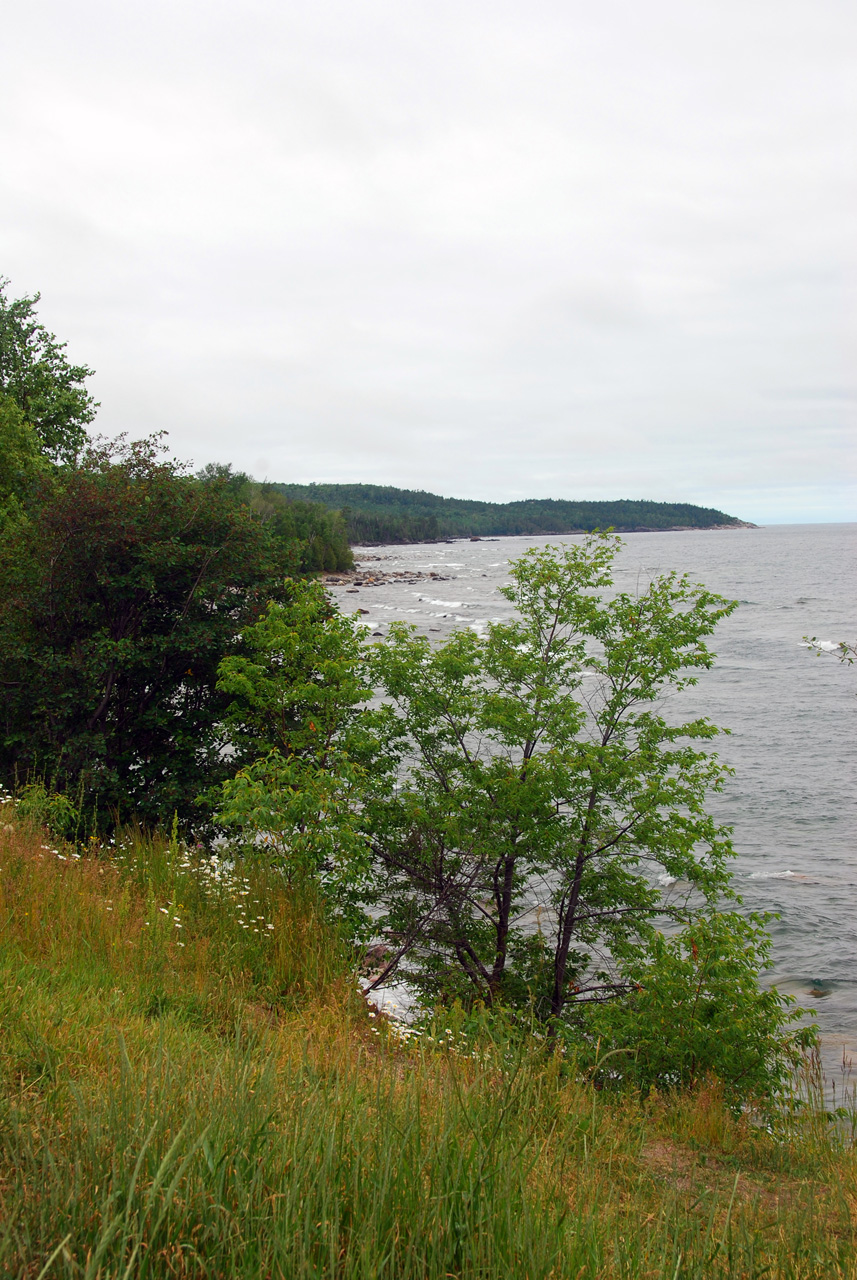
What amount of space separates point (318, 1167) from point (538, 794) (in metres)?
7.67

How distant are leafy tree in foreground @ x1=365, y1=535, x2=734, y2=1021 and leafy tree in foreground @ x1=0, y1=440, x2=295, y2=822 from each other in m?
2.87

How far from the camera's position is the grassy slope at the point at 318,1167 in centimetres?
197

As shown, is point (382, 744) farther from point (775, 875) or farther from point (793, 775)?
point (793, 775)

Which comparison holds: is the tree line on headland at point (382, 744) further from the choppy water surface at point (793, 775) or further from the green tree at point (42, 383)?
the green tree at point (42, 383)

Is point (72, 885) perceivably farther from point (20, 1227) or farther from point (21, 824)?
point (20, 1227)

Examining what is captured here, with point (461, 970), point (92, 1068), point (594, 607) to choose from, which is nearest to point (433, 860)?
point (461, 970)

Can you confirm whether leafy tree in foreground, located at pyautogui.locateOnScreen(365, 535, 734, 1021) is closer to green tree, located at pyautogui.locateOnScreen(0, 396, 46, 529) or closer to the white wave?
the white wave

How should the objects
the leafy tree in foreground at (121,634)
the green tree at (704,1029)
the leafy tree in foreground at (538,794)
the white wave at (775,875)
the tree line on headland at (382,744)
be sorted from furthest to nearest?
the white wave at (775,875) → the leafy tree in foreground at (121,634) → the leafy tree in foreground at (538,794) → the tree line on headland at (382,744) → the green tree at (704,1029)

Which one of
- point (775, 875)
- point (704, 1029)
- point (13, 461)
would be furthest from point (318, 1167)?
point (13, 461)

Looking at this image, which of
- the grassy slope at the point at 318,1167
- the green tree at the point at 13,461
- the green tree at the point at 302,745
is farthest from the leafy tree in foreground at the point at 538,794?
the green tree at the point at 13,461

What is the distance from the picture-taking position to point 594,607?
426 inches

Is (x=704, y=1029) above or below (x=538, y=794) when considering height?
below

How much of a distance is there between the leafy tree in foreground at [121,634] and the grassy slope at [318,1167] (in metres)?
6.53

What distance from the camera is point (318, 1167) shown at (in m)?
2.30
